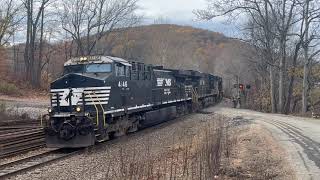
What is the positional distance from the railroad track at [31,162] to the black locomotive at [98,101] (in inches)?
23.3

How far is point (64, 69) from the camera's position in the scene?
64.0ft

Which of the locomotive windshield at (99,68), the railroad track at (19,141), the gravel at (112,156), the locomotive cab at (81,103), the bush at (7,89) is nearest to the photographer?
the gravel at (112,156)

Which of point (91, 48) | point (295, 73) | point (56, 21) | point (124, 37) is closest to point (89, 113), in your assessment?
point (295, 73)

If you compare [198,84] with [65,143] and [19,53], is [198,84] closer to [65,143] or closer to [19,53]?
[65,143]

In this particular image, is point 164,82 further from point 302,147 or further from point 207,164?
point 207,164

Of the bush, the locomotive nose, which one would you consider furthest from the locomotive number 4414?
the bush

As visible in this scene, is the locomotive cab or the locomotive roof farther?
the locomotive roof

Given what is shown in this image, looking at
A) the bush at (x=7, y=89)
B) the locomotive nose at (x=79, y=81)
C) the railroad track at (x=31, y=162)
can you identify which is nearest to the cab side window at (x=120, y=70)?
the locomotive nose at (x=79, y=81)

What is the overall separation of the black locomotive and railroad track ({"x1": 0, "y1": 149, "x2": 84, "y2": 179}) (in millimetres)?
591

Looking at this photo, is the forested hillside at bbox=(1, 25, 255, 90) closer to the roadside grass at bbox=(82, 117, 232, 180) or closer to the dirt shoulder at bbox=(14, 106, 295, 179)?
the dirt shoulder at bbox=(14, 106, 295, 179)

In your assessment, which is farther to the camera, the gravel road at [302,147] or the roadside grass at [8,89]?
the roadside grass at [8,89]

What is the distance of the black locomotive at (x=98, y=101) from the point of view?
17.0 meters

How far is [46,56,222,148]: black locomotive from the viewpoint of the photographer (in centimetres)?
1697

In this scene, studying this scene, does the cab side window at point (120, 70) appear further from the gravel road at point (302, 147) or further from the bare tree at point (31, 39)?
the bare tree at point (31, 39)
